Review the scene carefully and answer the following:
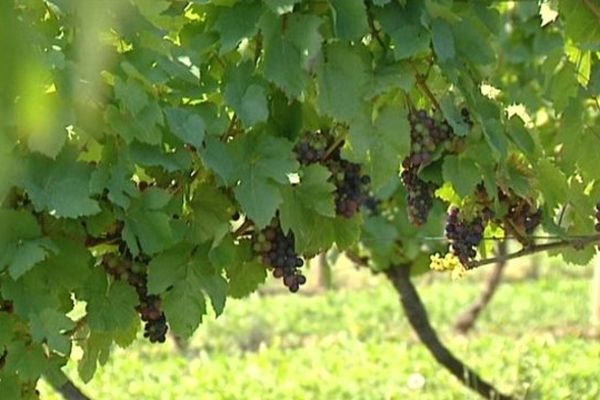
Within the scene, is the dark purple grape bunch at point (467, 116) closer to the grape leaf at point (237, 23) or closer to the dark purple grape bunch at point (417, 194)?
the dark purple grape bunch at point (417, 194)

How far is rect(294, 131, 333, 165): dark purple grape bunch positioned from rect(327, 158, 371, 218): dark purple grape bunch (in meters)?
0.06

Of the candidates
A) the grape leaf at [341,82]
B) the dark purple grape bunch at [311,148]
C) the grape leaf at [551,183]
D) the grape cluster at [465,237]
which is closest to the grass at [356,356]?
the grape leaf at [551,183]

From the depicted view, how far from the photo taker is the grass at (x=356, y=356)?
7.82 meters

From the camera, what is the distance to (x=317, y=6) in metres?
3.12

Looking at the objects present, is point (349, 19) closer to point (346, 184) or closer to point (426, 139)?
point (426, 139)

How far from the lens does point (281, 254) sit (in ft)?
10.9

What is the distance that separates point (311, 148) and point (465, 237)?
0.56 m

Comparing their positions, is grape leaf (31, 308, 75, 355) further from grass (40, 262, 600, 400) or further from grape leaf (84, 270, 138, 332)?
grass (40, 262, 600, 400)

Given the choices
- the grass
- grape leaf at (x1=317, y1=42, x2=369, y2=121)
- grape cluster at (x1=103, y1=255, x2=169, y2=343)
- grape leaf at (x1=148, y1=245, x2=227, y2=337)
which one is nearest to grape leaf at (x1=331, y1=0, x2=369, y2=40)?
grape leaf at (x1=317, y1=42, x2=369, y2=121)

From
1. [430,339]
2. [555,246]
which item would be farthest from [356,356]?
[555,246]

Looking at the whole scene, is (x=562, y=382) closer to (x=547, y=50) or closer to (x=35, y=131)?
(x=547, y=50)

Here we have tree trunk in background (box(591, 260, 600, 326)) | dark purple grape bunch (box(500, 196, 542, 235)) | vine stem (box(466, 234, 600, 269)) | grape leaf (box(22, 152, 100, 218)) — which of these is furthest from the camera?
tree trunk in background (box(591, 260, 600, 326))

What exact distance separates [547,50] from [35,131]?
7.52 feet

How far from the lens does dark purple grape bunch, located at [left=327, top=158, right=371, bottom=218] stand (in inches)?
132
